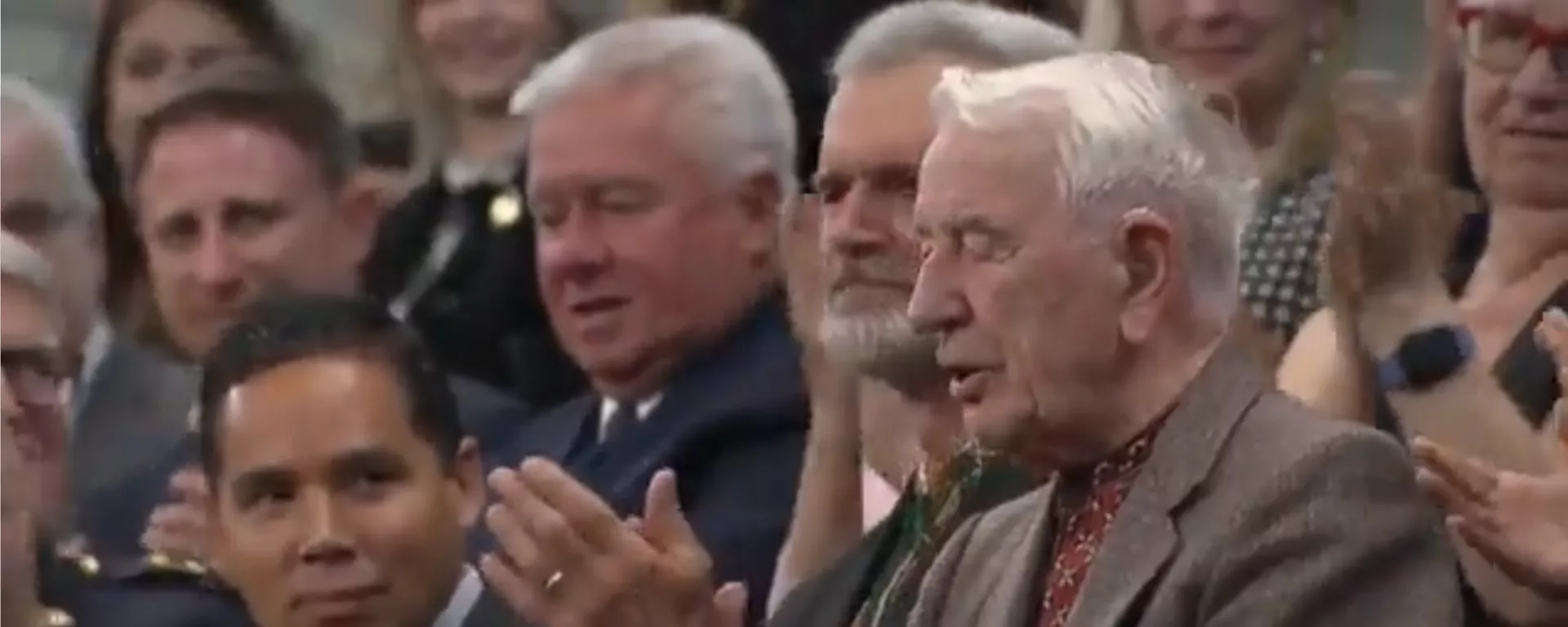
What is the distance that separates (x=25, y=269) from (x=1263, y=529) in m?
1.24

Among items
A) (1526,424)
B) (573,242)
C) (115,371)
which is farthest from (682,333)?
(1526,424)

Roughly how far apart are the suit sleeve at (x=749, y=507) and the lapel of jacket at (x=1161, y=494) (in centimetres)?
66

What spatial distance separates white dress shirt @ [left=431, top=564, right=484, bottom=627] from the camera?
212 centimetres

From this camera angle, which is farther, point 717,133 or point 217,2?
point 217,2

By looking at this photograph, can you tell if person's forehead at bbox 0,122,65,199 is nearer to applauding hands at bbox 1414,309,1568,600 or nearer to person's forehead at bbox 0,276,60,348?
person's forehead at bbox 0,276,60,348

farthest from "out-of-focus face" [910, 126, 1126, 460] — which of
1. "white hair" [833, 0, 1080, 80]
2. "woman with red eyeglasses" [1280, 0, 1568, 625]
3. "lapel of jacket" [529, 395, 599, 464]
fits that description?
"lapel of jacket" [529, 395, 599, 464]

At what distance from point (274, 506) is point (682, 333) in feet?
1.58

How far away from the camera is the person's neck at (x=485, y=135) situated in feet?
9.70

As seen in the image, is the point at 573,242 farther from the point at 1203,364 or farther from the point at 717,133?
the point at 1203,364

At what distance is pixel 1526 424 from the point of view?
5.78ft

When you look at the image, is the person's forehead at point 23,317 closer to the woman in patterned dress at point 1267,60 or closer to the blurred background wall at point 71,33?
the woman in patterned dress at point 1267,60

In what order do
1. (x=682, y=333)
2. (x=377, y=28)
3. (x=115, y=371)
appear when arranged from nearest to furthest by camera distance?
1. (x=682, y=333)
2. (x=115, y=371)
3. (x=377, y=28)

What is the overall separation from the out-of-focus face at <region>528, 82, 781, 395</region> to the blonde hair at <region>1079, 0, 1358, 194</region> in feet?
1.10

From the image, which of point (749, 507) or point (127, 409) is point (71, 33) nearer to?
point (127, 409)
